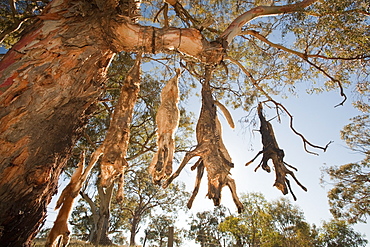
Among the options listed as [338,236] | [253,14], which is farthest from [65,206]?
[338,236]

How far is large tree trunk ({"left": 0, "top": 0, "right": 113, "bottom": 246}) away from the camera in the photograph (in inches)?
60.4

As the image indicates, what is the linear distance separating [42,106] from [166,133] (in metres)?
1.03

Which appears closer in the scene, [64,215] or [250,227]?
[64,215]

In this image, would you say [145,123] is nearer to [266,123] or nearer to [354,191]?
[266,123]

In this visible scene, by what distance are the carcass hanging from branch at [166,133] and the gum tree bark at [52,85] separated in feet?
1.95

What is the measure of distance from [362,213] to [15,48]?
580 inches

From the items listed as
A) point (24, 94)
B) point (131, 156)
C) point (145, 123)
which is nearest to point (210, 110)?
point (24, 94)

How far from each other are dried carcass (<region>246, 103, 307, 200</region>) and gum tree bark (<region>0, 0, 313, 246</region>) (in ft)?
3.86

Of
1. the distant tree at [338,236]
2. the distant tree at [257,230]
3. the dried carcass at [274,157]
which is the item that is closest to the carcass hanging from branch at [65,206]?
the dried carcass at [274,157]

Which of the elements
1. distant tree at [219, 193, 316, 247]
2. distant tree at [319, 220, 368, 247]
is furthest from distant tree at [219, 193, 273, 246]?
distant tree at [319, 220, 368, 247]

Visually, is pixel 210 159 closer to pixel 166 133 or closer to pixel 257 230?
pixel 166 133

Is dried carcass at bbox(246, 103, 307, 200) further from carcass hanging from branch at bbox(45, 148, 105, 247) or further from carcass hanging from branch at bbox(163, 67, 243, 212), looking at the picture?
carcass hanging from branch at bbox(45, 148, 105, 247)

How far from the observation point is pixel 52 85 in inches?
75.3

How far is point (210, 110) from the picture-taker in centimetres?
201
